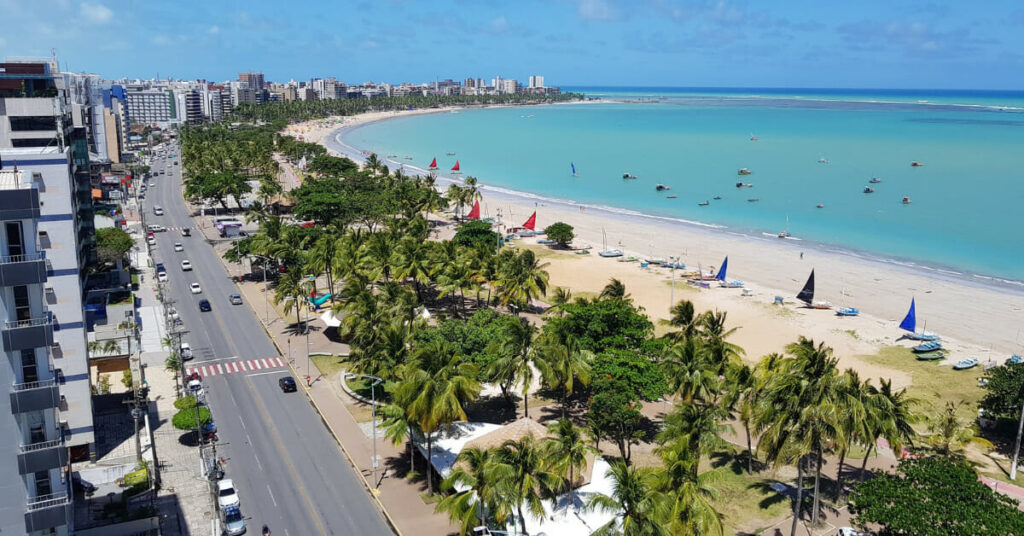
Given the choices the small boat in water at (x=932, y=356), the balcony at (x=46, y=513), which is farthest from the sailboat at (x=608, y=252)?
the balcony at (x=46, y=513)

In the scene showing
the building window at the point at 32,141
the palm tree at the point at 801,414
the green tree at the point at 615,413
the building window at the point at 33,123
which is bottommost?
the green tree at the point at 615,413

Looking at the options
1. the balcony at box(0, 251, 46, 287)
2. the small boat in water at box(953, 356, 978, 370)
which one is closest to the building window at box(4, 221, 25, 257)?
the balcony at box(0, 251, 46, 287)

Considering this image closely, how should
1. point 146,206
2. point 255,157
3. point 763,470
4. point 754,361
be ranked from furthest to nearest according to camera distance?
point 255,157, point 146,206, point 754,361, point 763,470

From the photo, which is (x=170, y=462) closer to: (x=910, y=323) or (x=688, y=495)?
(x=688, y=495)

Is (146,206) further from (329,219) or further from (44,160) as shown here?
(44,160)

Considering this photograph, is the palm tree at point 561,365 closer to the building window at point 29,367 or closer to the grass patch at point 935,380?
the grass patch at point 935,380

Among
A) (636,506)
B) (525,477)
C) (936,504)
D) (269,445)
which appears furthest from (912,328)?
(269,445)

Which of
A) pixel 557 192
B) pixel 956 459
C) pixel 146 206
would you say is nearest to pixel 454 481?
pixel 956 459
